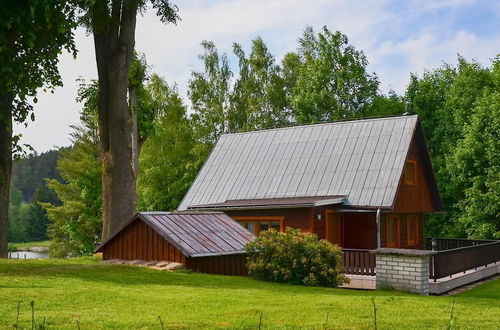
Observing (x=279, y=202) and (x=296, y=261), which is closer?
(x=296, y=261)

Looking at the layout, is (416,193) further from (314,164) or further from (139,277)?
(139,277)

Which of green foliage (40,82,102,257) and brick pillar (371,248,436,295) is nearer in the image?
brick pillar (371,248,436,295)

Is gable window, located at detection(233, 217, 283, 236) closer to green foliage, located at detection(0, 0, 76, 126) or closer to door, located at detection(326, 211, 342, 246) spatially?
door, located at detection(326, 211, 342, 246)

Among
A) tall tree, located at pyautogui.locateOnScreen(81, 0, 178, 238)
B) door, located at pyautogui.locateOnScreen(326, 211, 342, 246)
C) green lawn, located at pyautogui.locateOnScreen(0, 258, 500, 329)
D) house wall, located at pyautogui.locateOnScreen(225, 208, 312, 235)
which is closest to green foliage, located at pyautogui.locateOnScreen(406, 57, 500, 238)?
door, located at pyautogui.locateOnScreen(326, 211, 342, 246)

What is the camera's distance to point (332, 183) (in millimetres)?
25516

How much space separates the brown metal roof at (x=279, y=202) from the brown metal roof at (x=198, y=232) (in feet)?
10.3

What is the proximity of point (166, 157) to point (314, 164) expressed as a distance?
2311 cm

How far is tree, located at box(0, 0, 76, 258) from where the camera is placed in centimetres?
1296

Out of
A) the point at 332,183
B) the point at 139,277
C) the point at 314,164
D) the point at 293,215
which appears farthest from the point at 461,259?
the point at 139,277

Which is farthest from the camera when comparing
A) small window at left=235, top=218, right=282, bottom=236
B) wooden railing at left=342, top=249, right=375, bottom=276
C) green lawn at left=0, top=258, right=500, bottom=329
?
small window at left=235, top=218, right=282, bottom=236

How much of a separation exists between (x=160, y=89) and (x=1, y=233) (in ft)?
108

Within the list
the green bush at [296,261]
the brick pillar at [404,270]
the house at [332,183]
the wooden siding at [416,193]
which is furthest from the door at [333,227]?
the brick pillar at [404,270]

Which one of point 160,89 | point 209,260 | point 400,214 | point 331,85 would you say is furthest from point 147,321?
point 160,89

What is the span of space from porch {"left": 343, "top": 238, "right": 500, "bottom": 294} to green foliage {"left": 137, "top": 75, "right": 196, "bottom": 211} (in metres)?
27.1
